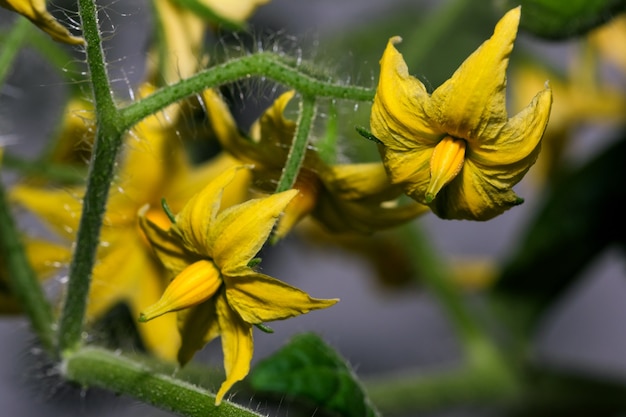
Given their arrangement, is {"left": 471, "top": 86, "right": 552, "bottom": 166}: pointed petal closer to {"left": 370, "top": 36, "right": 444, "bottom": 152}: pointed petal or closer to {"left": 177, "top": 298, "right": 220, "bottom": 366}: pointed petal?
{"left": 370, "top": 36, "right": 444, "bottom": 152}: pointed petal

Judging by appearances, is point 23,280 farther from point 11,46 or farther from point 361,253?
point 361,253

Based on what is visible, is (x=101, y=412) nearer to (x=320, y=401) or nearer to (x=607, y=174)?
(x=320, y=401)

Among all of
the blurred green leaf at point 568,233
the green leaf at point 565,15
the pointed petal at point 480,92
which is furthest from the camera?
the blurred green leaf at point 568,233

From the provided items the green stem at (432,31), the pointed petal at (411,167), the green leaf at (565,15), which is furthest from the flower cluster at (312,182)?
the green stem at (432,31)

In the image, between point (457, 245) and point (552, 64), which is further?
point (457, 245)

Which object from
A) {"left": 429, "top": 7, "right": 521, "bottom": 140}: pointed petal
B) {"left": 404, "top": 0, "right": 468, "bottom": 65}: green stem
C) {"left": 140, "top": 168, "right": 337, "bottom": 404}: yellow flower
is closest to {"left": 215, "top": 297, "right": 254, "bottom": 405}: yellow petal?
{"left": 140, "top": 168, "right": 337, "bottom": 404}: yellow flower

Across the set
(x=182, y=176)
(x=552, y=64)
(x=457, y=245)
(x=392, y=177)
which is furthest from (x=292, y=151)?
(x=457, y=245)

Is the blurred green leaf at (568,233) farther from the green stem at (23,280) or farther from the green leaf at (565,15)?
the green stem at (23,280)
